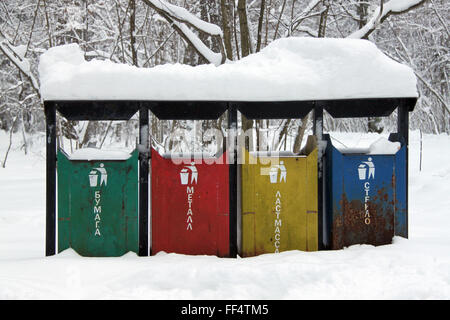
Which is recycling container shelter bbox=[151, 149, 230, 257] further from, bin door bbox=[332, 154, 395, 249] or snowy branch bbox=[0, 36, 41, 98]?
snowy branch bbox=[0, 36, 41, 98]

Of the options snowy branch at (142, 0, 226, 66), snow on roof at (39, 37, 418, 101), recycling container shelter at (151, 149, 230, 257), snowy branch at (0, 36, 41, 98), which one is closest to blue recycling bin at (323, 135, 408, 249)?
snow on roof at (39, 37, 418, 101)

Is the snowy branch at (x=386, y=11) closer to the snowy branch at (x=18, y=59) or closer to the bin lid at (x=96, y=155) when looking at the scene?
the bin lid at (x=96, y=155)

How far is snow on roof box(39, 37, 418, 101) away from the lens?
456 cm

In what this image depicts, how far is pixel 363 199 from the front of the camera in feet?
15.7

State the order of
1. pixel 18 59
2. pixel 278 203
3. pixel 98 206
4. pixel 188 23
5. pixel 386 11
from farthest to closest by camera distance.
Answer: pixel 18 59 < pixel 386 11 < pixel 188 23 < pixel 278 203 < pixel 98 206

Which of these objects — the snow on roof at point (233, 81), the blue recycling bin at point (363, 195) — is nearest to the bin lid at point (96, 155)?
the snow on roof at point (233, 81)

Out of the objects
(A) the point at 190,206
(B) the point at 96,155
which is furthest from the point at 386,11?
(B) the point at 96,155

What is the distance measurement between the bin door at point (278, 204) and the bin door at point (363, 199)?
0.25m

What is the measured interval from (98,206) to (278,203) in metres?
1.82

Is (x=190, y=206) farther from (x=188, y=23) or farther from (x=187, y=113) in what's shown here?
(x=188, y=23)

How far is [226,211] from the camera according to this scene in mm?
4715

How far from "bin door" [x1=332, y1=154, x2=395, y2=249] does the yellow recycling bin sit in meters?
0.25
